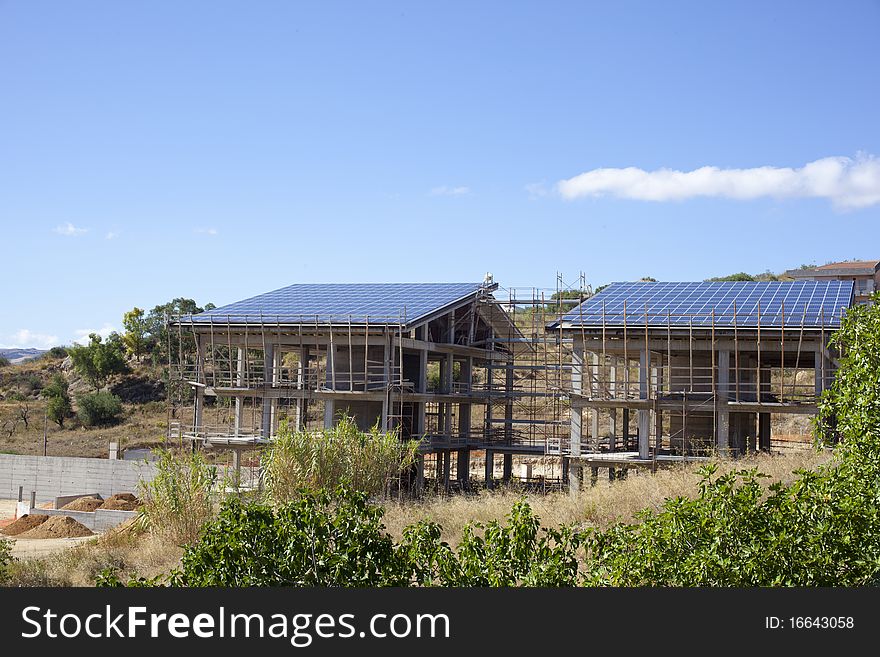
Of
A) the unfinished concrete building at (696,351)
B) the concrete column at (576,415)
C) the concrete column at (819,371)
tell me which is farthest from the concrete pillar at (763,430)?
the concrete column at (576,415)

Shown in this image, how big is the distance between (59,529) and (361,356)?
11.0 m

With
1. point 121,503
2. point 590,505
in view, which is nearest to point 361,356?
point 121,503

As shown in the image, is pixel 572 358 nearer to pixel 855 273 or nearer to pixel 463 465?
pixel 463 465

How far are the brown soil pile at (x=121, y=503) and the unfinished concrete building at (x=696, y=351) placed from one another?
565 inches

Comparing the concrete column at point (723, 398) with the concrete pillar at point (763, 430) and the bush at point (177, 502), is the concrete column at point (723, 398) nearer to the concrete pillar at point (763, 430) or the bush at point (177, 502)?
the concrete pillar at point (763, 430)

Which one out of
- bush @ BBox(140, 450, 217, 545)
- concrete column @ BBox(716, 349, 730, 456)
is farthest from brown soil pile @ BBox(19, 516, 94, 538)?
concrete column @ BBox(716, 349, 730, 456)

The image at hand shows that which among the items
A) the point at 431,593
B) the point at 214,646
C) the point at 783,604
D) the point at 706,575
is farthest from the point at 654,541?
the point at 214,646

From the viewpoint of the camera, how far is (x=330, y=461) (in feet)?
75.4

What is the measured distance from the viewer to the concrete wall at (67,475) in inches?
1320

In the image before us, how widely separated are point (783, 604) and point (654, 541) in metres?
1.47

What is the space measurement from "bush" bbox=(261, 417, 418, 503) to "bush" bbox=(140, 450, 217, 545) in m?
2.64

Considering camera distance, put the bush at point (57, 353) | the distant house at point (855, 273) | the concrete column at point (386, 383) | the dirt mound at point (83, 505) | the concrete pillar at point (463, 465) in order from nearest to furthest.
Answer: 1. the concrete column at point (386, 383)
2. the dirt mound at point (83, 505)
3. the concrete pillar at point (463, 465)
4. the distant house at point (855, 273)
5. the bush at point (57, 353)

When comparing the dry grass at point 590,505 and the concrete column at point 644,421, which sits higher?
the concrete column at point 644,421

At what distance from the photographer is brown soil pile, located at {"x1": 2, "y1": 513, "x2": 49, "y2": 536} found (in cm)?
2865
